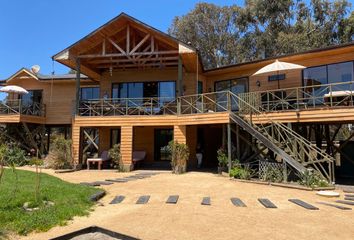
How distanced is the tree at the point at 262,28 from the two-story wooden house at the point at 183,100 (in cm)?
1489

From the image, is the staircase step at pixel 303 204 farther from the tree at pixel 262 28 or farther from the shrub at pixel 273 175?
the tree at pixel 262 28

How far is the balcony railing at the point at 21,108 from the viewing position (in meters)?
19.5

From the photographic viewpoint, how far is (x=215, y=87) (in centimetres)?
1923

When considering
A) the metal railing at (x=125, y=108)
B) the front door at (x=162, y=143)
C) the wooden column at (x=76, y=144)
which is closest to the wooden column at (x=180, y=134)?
the metal railing at (x=125, y=108)

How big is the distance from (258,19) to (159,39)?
19.4 m

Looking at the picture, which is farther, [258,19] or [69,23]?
[258,19]

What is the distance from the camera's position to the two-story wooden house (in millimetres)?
12812

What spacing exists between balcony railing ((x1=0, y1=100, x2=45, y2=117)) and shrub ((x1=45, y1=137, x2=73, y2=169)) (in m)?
4.39

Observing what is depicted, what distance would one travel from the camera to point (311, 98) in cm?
1267

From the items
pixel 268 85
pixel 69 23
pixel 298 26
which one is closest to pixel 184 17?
pixel 298 26

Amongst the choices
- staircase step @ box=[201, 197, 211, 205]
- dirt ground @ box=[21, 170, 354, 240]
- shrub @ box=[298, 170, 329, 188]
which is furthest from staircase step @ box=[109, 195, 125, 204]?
shrub @ box=[298, 170, 329, 188]

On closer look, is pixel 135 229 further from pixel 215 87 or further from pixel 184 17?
pixel 184 17

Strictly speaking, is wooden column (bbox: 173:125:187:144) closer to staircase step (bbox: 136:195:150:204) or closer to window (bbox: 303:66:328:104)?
window (bbox: 303:66:328:104)

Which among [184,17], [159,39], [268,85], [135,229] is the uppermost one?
[184,17]
